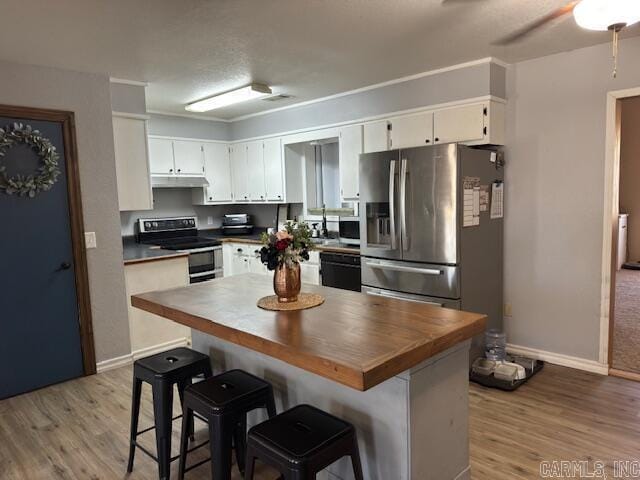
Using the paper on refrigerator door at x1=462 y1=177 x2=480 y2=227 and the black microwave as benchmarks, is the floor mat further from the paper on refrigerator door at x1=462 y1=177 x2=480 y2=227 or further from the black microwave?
the black microwave

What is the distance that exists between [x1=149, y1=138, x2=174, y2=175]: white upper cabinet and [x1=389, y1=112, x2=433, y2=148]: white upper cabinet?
105 inches

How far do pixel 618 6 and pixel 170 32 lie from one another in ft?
7.57

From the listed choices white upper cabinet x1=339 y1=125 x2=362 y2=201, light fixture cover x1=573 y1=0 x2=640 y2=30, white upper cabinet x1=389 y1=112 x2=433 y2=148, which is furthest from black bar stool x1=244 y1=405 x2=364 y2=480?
white upper cabinet x1=339 y1=125 x2=362 y2=201

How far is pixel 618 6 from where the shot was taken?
5.53 ft

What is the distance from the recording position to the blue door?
10.7ft

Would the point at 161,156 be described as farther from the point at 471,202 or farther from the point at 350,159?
the point at 471,202

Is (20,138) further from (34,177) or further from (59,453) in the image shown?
(59,453)

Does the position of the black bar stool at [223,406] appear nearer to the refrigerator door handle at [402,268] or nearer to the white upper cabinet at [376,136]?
the refrigerator door handle at [402,268]

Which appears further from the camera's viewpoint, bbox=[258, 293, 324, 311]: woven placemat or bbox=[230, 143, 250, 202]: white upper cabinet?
bbox=[230, 143, 250, 202]: white upper cabinet

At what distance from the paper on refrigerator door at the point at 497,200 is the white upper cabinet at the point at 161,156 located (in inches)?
141

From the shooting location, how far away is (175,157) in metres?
5.37

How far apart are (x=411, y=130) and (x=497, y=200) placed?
95cm

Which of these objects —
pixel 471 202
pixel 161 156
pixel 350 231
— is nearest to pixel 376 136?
pixel 350 231

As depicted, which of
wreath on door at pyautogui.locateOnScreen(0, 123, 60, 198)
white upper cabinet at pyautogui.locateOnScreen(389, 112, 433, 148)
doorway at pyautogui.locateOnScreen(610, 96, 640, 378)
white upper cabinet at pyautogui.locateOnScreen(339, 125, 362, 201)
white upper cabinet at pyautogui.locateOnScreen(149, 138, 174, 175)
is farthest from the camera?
doorway at pyautogui.locateOnScreen(610, 96, 640, 378)
